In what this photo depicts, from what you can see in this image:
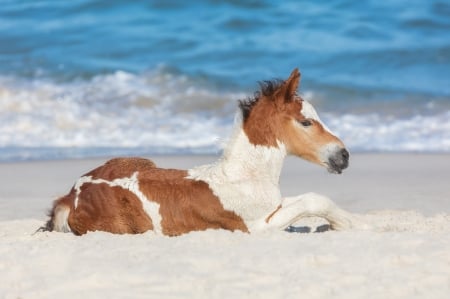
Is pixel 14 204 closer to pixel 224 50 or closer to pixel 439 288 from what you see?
pixel 439 288

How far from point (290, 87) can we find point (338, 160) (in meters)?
0.56

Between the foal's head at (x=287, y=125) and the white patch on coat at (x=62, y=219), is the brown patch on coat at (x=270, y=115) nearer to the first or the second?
the foal's head at (x=287, y=125)

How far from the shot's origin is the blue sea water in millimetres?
13477

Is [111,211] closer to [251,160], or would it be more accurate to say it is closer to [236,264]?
[251,160]

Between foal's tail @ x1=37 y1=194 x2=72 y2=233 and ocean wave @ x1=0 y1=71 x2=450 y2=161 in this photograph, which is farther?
ocean wave @ x1=0 y1=71 x2=450 y2=161

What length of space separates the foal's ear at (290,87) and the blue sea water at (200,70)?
5.25 metres

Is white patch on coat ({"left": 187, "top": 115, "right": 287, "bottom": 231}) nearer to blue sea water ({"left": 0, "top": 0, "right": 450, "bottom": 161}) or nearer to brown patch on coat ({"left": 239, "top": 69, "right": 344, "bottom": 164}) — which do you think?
brown patch on coat ({"left": 239, "top": 69, "right": 344, "bottom": 164})

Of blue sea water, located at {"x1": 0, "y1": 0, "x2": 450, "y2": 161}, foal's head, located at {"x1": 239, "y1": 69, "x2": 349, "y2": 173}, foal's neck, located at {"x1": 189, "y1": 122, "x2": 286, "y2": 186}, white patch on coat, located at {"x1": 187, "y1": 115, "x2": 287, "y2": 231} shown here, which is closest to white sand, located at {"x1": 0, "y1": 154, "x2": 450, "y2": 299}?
white patch on coat, located at {"x1": 187, "y1": 115, "x2": 287, "y2": 231}

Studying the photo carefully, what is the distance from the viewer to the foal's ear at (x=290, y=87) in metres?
6.40

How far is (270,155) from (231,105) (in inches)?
368

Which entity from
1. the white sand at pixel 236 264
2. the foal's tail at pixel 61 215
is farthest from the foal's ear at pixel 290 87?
the foal's tail at pixel 61 215

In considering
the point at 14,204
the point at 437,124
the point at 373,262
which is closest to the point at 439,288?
the point at 373,262

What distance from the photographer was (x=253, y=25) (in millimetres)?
22266

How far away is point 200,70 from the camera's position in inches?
722
